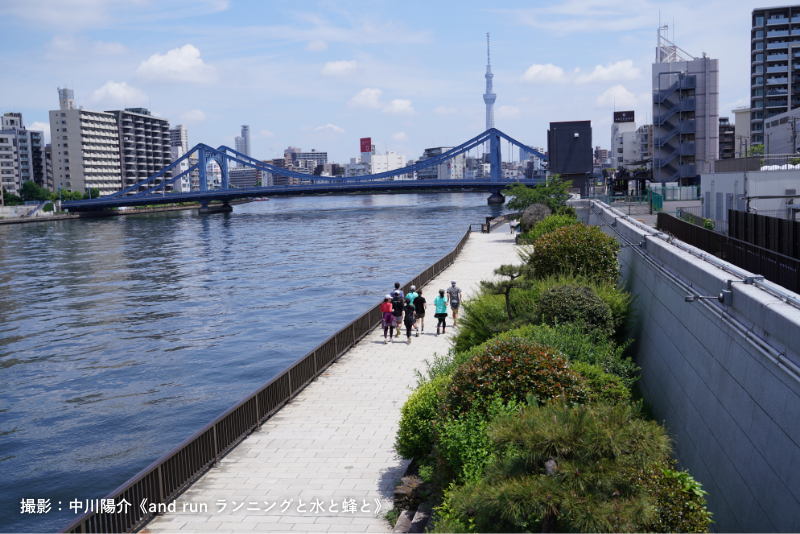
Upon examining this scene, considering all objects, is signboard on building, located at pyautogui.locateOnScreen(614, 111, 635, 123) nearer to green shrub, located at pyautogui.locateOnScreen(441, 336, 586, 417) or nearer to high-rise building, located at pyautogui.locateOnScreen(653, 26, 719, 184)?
high-rise building, located at pyautogui.locateOnScreen(653, 26, 719, 184)

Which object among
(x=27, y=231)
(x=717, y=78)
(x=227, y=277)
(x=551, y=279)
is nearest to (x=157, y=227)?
(x=27, y=231)

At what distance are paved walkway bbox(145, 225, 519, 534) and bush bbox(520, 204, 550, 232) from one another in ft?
106

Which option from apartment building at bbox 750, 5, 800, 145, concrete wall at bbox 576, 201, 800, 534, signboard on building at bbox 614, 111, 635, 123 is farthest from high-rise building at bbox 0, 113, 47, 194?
concrete wall at bbox 576, 201, 800, 534

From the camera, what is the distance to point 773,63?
3492 inches

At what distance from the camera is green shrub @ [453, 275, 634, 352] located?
13242mm

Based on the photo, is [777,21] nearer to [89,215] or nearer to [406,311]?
[406,311]

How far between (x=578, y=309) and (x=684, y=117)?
63.9 metres

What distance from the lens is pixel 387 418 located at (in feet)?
42.6

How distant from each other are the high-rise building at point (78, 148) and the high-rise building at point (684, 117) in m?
119

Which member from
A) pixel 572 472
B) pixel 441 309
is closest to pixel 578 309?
pixel 441 309

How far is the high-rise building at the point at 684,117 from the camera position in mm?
67250

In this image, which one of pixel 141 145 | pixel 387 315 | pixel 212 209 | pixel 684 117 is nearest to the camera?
pixel 387 315

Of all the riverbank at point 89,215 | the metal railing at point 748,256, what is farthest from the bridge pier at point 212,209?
the metal railing at point 748,256

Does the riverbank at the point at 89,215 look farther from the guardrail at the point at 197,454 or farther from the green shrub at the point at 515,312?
the green shrub at the point at 515,312
